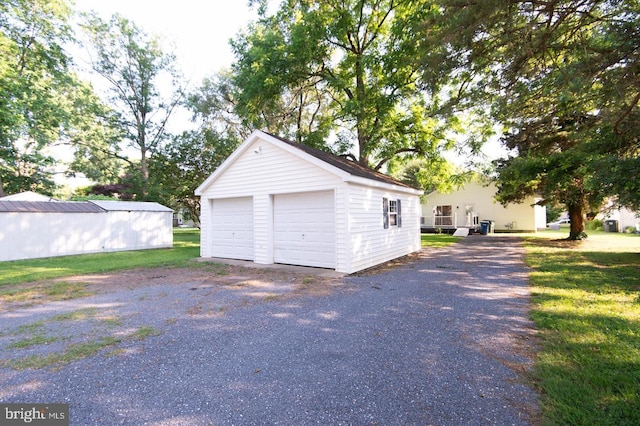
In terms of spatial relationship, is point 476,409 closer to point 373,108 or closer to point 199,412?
point 199,412

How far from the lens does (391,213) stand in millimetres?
10852

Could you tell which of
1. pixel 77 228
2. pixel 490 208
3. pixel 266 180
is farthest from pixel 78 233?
pixel 490 208

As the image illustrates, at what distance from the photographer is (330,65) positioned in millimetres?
16703

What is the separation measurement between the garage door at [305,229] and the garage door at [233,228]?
128 centimetres

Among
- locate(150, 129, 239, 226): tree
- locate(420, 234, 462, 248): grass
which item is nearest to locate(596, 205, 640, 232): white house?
locate(420, 234, 462, 248): grass

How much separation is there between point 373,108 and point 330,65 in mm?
4583

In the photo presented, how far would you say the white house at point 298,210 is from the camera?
8.35 m

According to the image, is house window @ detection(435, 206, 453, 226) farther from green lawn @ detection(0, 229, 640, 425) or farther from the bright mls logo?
the bright mls logo

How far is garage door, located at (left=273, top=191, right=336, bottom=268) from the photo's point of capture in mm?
8906

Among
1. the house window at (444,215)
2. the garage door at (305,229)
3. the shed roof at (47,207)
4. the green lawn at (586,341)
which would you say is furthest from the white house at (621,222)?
the shed roof at (47,207)

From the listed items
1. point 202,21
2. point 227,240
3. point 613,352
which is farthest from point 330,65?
point 613,352

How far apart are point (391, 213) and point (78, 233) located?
Answer: 46.3 ft

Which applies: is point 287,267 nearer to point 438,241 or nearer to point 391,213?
point 391,213

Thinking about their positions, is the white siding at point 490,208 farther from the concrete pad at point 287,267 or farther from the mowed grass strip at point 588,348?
the concrete pad at point 287,267
